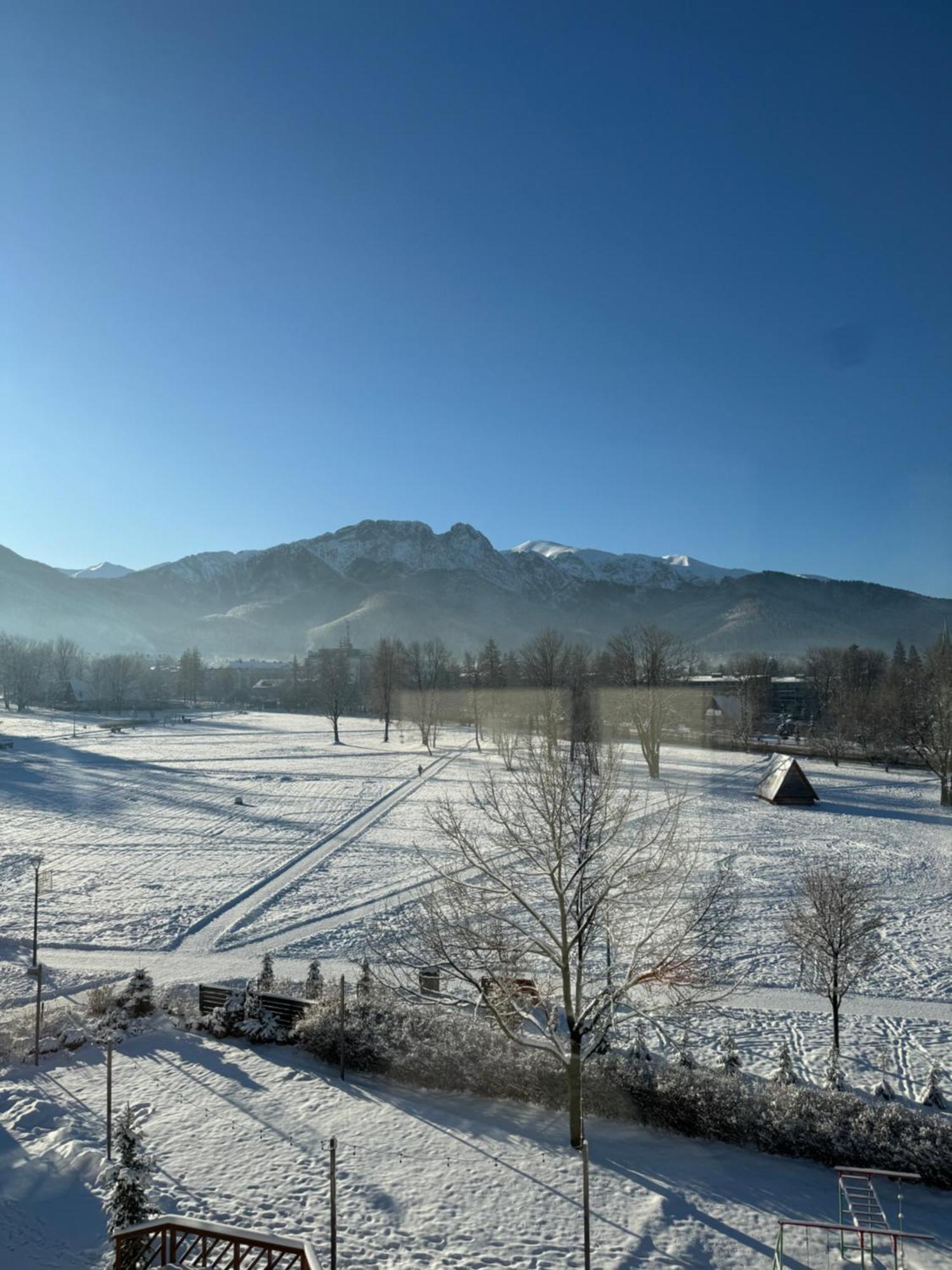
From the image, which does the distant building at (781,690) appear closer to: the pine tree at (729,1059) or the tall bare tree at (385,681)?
the tall bare tree at (385,681)

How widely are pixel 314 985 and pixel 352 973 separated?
250cm

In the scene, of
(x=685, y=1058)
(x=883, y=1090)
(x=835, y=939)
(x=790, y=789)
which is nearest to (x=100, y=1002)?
(x=685, y=1058)

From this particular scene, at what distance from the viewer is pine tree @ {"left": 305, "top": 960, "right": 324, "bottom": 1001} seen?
53.7 ft

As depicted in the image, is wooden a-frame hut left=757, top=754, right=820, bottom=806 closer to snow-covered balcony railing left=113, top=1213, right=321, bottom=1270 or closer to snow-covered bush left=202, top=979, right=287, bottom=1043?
snow-covered bush left=202, top=979, right=287, bottom=1043

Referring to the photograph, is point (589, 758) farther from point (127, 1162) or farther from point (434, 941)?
point (127, 1162)

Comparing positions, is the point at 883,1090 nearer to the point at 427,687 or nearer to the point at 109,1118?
the point at 109,1118

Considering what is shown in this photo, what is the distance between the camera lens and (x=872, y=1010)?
17.3 m

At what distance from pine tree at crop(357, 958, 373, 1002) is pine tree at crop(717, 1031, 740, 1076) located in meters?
7.34

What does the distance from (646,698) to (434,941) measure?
46.0 metres

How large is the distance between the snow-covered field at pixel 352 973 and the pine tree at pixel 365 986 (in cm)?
179

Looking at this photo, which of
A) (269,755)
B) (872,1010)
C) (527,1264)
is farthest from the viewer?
(269,755)

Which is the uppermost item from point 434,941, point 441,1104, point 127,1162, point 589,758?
point 589,758

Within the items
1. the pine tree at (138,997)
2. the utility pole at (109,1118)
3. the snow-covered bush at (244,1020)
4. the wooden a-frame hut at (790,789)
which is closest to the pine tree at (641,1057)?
the snow-covered bush at (244,1020)

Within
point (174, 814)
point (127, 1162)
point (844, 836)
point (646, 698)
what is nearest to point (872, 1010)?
point (127, 1162)
